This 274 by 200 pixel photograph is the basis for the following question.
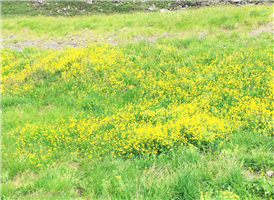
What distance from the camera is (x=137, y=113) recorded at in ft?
24.5

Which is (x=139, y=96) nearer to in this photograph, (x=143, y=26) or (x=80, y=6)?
(x=143, y=26)

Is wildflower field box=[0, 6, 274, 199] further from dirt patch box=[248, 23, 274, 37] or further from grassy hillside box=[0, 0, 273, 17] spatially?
grassy hillside box=[0, 0, 273, 17]

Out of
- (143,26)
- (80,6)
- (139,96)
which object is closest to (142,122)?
(139,96)

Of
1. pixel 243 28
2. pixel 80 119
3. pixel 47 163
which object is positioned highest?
pixel 243 28

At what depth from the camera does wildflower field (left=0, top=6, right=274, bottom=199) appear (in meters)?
4.51

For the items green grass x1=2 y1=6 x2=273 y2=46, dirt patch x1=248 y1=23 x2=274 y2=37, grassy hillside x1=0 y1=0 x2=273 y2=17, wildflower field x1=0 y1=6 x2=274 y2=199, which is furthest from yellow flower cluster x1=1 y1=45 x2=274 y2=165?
grassy hillside x1=0 y1=0 x2=273 y2=17

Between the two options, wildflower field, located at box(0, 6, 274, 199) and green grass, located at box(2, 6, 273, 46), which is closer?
wildflower field, located at box(0, 6, 274, 199)

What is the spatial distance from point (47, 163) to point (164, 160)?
327 centimetres

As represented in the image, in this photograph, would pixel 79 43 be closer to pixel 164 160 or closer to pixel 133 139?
pixel 133 139

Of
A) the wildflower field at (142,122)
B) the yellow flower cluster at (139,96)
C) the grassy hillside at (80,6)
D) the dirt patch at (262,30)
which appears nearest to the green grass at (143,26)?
the dirt patch at (262,30)

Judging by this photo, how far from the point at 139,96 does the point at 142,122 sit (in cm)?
167

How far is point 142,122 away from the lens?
7.11m

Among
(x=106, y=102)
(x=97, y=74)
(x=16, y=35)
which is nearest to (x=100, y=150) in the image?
(x=106, y=102)

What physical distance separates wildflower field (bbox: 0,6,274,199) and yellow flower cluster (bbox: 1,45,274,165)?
0.15 feet
